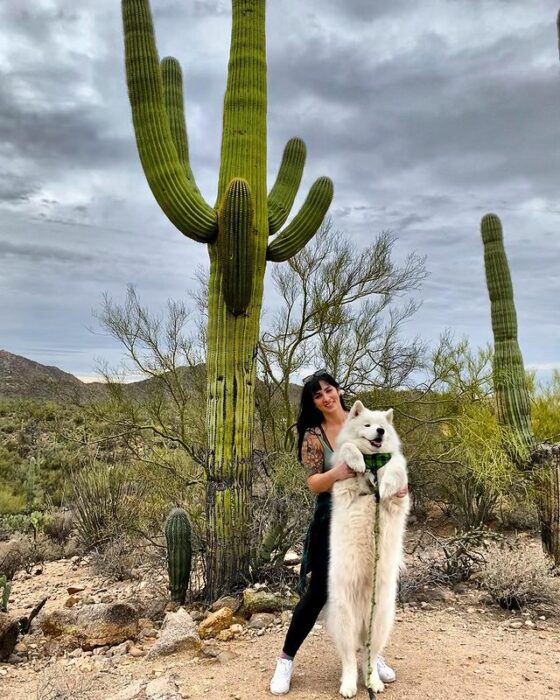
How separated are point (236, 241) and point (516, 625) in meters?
5.04

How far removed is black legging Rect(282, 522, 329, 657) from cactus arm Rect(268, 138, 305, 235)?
4938 mm

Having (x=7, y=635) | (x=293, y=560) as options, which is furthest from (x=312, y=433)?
(x=293, y=560)

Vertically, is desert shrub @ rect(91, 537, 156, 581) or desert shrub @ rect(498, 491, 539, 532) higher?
desert shrub @ rect(498, 491, 539, 532)

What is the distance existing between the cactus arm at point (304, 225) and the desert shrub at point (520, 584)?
4522 mm

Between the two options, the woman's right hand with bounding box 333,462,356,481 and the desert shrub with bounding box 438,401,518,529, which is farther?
the desert shrub with bounding box 438,401,518,529

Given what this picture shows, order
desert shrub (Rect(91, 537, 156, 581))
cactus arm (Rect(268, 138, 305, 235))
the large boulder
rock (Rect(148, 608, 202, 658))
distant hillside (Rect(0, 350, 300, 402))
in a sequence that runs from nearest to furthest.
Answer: rock (Rect(148, 608, 202, 658)), the large boulder, cactus arm (Rect(268, 138, 305, 235)), desert shrub (Rect(91, 537, 156, 581)), distant hillside (Rect(0, 350, 300, 402))

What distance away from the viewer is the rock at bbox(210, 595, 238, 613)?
6.73 metres

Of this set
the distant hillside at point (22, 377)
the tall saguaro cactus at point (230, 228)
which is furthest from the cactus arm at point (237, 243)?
the distant hillside at point (22, 377)

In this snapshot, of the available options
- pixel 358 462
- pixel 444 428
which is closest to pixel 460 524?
pixel 444 428

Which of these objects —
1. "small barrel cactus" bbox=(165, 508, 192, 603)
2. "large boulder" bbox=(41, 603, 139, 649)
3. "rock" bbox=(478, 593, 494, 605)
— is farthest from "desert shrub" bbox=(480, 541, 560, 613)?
"large boulder" bbox=(41, 603, 139, 649)

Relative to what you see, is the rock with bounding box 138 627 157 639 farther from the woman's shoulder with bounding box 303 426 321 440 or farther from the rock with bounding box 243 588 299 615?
the woman's shoulder with bounding box 303 426 321 440

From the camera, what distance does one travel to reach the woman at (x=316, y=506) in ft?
13.8

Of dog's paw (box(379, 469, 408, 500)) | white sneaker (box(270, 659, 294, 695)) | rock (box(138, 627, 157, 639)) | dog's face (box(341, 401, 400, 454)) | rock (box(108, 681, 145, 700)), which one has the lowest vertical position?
rock (box(138, 627, 157, 639))

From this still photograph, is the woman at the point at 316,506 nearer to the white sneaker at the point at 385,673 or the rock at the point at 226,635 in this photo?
the white sneaker at the point at 385,673
